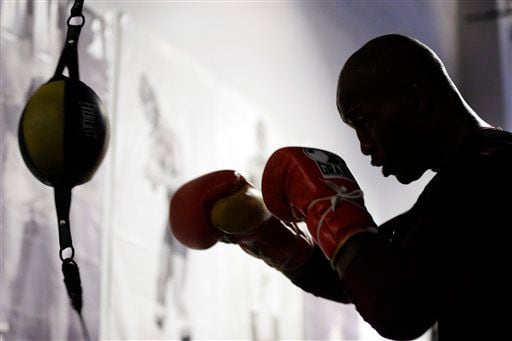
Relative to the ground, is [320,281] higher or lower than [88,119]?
lower

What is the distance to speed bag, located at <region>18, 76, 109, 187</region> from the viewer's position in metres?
1.47

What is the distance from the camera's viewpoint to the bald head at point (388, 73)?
4.65 ft

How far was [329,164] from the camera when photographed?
4.89ft

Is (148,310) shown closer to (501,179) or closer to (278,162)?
(278,162)

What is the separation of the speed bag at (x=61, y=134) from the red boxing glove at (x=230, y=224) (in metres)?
0.29

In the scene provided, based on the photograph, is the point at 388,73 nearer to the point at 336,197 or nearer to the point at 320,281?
the point at 336,197

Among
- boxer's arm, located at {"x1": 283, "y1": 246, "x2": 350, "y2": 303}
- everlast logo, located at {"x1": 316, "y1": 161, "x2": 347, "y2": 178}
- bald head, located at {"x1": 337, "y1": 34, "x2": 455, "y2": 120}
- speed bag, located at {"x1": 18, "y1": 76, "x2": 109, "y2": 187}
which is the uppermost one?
bald head, located at {"x1": 337, "y1": 34, "x2": 455, "y2": 120}

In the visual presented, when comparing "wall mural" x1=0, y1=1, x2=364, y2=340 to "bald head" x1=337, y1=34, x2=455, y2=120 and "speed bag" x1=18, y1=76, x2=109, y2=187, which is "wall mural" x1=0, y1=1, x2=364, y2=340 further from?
"bald head" x1=337, y1=34, x2=455, y2=120

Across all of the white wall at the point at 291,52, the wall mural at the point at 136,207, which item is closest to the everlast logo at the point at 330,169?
the wall mural at the point at 136,207

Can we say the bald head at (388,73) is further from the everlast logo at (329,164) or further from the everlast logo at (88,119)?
the everlast logo at (88,119)

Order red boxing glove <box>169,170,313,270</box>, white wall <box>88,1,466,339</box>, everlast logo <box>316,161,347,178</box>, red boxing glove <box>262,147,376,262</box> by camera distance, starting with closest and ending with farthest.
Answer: red boxing glove <box>262,147,376,262</box> → everlast logo <box>316,161,347,178</box> → red boxing glove <box>169,170,313,270</box> → white wall <box>88,1,466,339</box>

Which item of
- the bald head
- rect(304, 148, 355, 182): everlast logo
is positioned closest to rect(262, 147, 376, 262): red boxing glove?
rect(304, 148, 355, 182): everlast logo

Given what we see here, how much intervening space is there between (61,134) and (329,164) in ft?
1.51

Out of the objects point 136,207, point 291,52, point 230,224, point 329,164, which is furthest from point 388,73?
point 291,52
